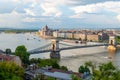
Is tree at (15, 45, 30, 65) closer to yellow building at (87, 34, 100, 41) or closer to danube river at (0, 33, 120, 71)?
danube river at (0, 33, 120, 71)

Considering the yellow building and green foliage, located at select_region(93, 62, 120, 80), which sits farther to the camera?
the yellow building

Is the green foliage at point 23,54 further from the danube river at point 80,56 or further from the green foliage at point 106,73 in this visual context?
the green foliage at point 106,73

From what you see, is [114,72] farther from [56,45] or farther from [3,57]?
[56,45]

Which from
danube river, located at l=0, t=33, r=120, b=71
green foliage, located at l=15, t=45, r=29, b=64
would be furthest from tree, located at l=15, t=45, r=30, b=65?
danube river, located at l=0, t=33, r=120, b=71

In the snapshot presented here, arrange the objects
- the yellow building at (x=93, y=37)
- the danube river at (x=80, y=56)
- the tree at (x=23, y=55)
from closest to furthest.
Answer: the tree at (x=23, y=55) < the danube river at (x=80, y=56) < the yellow building at (x=93, y=37)

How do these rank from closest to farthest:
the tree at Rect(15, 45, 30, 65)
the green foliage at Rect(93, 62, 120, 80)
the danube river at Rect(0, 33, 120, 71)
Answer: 1. the green foliage at Rect(93, 62, 120, 80)
2. the tree at Rect(15, 45, 30, 65)
3. the danube river at Rect(0, 33, 120, 71)

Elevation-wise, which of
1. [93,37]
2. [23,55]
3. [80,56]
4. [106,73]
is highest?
[106,73]

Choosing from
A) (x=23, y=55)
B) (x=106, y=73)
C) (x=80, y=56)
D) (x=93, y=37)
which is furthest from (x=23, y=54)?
(x=93, y=37)

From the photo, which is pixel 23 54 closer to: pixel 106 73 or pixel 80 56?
pixel 80 56

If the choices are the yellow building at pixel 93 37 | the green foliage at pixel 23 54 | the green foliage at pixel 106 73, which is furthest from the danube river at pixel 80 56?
the yellow building at pixel 93 37

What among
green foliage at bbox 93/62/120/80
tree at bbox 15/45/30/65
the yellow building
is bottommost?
the yellow building

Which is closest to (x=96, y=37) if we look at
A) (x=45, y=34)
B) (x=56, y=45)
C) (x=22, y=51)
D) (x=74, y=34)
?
(x=74, y=34)
